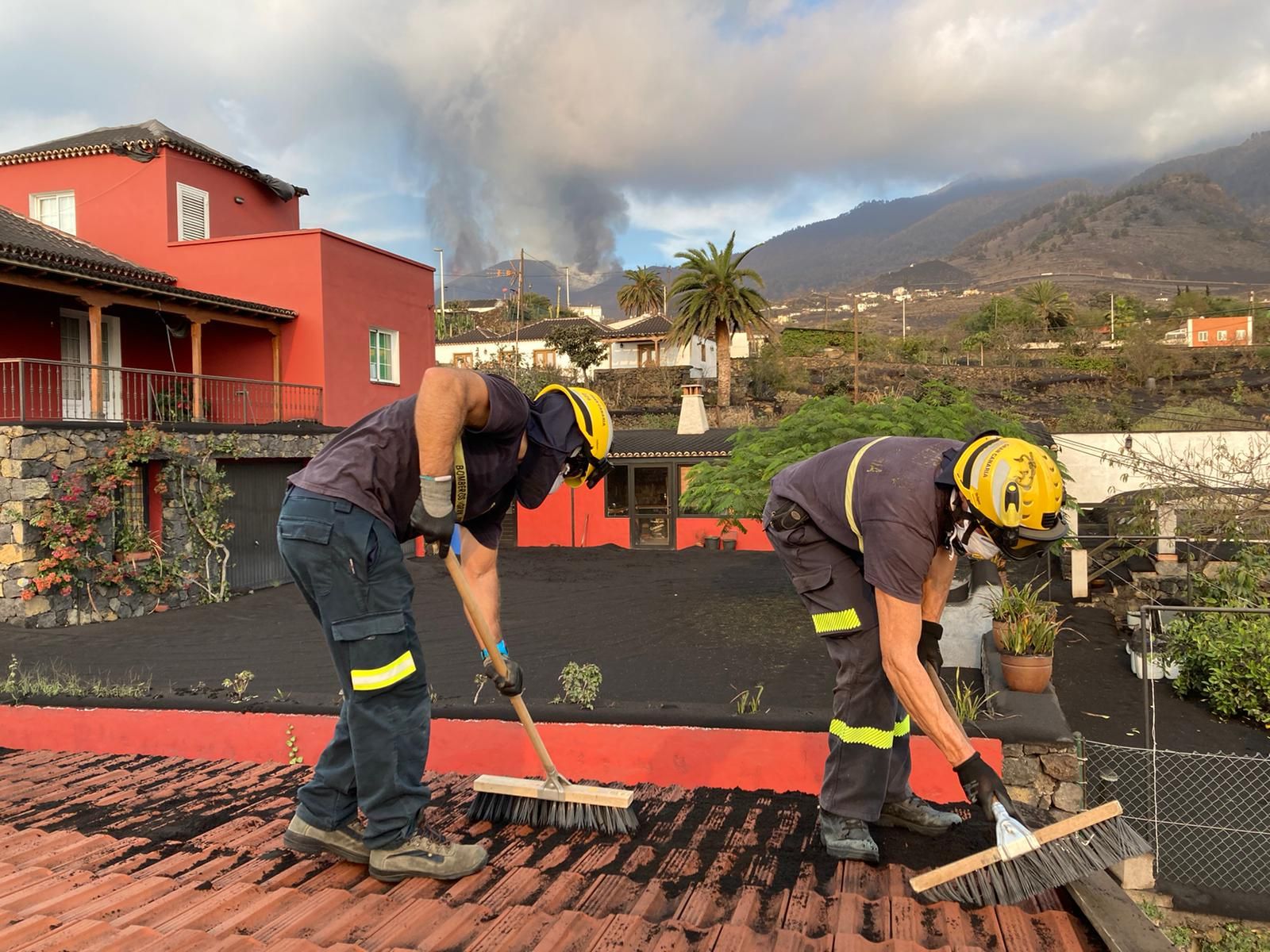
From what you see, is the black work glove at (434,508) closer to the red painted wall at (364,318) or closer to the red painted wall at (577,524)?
the red painted wall at (364,318)

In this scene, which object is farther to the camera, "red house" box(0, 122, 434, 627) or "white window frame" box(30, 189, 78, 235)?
"white window frame" box(30, 189, 78, 235)

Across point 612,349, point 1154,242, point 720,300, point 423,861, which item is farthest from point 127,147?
point 1154,242

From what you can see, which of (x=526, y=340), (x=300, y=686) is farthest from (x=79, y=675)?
(x=526, y=340)

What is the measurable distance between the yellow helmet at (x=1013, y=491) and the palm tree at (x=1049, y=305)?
180 ft

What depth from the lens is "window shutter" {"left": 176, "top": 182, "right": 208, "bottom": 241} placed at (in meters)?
18.0

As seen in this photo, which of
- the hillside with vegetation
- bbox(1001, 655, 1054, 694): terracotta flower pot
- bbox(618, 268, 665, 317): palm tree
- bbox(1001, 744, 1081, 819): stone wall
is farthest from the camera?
the hillside with vegetation

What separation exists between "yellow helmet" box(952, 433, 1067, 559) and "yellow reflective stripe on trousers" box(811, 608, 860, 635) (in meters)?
0.59

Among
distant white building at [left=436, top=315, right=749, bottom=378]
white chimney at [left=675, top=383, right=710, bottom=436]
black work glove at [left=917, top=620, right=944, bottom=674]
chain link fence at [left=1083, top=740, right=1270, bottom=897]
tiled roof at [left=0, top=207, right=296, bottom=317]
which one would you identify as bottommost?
chain link fence at [left=1083, top=740, right=1270, bottom=897]

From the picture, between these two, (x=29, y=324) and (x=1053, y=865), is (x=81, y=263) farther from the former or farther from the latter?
(x=1053, y=865)

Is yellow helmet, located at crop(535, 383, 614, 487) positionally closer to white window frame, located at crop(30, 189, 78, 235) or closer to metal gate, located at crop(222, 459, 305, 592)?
metal gate, located at crop(222, 459, 305, 592)

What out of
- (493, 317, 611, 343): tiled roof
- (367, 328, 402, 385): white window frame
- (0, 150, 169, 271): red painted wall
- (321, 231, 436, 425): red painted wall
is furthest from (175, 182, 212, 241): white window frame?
(493, 317, 611, 343): tiled roof

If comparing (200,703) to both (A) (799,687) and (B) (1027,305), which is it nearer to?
(A) (799,687)

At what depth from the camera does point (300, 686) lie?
7.80 metres

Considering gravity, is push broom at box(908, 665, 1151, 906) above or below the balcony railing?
below
